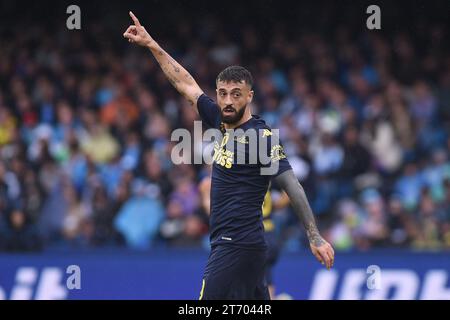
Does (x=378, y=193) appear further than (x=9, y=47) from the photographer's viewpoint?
No

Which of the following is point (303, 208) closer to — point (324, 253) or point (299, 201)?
point (299, 201)

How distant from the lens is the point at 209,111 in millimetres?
8383

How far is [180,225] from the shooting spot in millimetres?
14211

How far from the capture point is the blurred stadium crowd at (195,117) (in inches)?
562

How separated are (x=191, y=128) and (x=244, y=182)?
778cm

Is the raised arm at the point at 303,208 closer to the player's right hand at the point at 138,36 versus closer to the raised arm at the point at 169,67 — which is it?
the raised arm at the point at 169,67

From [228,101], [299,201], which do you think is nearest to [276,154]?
[299,201]

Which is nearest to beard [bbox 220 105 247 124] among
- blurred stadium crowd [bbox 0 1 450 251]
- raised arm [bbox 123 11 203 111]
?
raised arm [bbox 123 11 203 111]

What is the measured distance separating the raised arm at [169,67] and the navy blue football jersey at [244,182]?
0.62 metres
